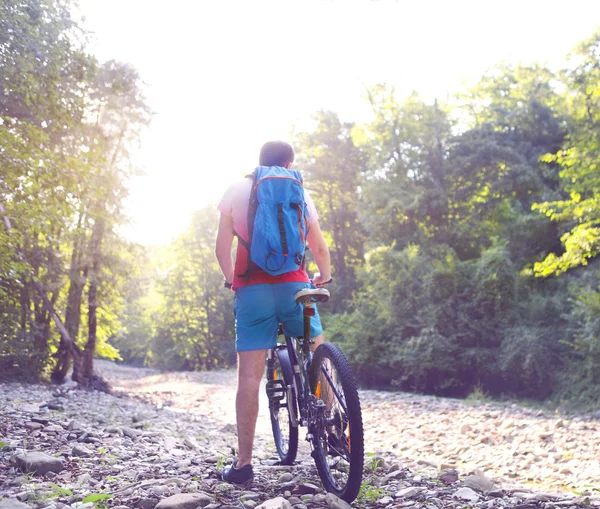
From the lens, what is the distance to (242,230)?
11.0 feet

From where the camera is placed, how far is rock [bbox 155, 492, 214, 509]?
276 centimetres

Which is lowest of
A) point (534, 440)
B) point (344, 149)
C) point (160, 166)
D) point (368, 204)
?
point (534, 440)

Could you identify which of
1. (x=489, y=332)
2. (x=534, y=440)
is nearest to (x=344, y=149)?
(x=489, y=332)

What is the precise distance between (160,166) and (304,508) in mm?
12193

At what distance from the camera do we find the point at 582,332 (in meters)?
13.0

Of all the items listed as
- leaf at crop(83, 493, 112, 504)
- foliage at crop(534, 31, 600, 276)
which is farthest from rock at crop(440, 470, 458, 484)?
foliage at crop(534, 31, 600, 276)

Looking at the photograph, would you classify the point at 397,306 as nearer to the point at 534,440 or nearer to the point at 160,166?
the point at 160,166

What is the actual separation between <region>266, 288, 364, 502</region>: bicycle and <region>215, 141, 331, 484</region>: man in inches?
6.2

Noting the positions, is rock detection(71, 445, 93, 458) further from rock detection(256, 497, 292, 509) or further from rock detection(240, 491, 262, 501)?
rock detection(256, 497, 292, 509)

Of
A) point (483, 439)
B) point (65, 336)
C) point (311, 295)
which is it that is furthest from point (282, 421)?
point (65, 336)

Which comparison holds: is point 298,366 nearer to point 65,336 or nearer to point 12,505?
point 12,505

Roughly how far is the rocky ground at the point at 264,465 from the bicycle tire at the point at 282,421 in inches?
5.7

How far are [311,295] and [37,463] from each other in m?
2.15

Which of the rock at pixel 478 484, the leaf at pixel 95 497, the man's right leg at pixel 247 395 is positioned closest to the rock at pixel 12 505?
the leaf at pixel 95 497
